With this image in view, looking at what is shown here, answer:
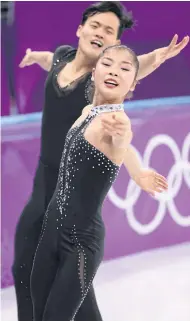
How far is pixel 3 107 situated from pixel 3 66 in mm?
396

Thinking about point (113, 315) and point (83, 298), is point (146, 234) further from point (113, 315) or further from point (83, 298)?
point (83, 298)

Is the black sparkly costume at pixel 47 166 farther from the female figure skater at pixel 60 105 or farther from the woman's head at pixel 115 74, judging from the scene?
the woman's head at pixel 115 74

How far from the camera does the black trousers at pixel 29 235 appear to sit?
9.04ft

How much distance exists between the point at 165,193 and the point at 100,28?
207 centimetres

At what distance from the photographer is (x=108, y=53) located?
236 cm

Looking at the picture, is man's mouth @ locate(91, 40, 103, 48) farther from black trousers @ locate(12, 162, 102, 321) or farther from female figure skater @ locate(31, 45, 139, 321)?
black trousers @ locate(12, 162, 102, 321)

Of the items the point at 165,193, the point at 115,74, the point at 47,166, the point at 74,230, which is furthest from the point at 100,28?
the point at 165,193

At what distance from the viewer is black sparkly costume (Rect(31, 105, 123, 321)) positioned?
2.32 m

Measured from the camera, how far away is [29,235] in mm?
2766

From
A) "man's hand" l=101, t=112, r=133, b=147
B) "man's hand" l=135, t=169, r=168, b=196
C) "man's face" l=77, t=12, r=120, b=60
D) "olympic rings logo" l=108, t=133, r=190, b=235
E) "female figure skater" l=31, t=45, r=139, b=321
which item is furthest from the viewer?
"olympic rings logo" l=108, t=133, r=190, b=235

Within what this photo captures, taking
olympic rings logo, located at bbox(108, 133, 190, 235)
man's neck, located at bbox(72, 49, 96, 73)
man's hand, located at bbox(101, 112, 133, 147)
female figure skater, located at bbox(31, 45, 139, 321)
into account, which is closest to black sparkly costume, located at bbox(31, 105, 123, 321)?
female figure skater, located at bbox(31, 45, 139, 321)

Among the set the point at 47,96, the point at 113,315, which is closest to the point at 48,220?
the point at 47,96

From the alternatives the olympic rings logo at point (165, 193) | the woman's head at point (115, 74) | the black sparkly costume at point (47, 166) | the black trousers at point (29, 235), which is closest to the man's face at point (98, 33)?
the black sparkly costume at point (47, 166)

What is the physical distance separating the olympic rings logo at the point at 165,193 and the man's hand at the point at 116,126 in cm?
218
